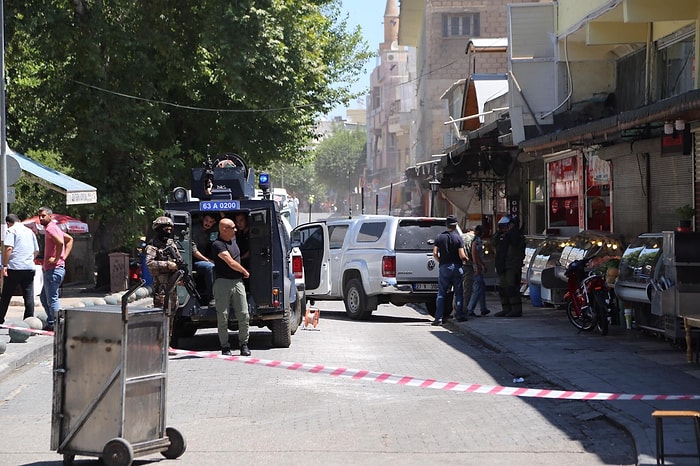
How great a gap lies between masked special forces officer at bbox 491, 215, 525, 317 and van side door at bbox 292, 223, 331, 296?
11.0 feet

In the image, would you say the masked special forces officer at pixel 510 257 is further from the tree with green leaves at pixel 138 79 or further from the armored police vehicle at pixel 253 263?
the tree with green leaves at pixel 138 79

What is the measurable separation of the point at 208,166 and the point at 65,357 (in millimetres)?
9702

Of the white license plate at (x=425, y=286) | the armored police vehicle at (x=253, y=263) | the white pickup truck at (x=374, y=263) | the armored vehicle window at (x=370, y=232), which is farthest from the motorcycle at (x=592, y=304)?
the armored vehicle window at (x=370, y=232)

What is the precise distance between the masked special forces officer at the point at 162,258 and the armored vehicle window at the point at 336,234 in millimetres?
8645

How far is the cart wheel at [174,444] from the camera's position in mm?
7863

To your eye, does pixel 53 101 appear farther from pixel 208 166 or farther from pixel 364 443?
pixel 364 443

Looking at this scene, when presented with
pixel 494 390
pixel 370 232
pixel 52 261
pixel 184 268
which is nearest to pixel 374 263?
pixel 370 232

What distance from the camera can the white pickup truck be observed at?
20516 mm

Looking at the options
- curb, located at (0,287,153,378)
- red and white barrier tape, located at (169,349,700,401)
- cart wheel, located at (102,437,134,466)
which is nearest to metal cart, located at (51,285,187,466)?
cart wheel, located at (102,437,134,466)

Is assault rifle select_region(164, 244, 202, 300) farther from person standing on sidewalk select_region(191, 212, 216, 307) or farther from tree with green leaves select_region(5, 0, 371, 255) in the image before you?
tree with green leaves select_region(5, 0, 371, 255)

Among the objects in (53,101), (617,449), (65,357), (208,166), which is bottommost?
(617,449)

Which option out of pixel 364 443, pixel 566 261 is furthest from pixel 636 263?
pixel 364 443

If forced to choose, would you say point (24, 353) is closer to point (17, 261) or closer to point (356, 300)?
point (17, 261)

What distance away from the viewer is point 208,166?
1712cm
